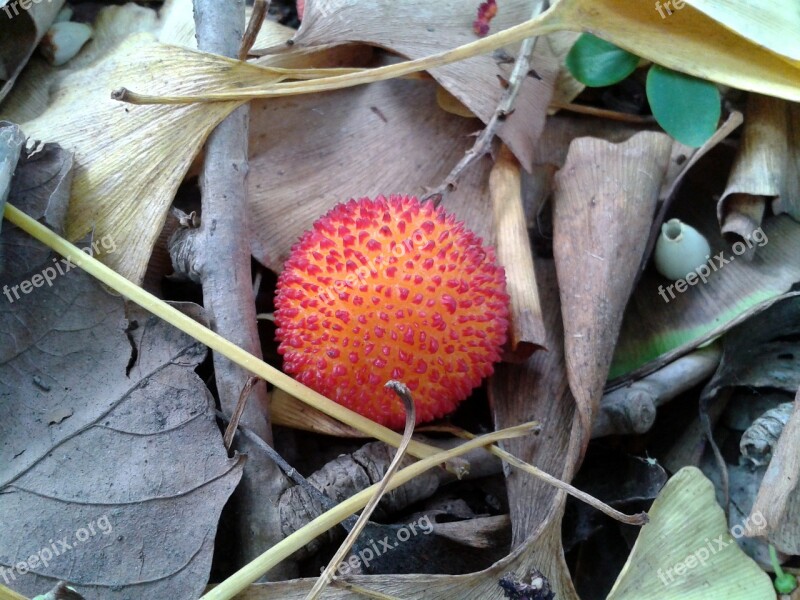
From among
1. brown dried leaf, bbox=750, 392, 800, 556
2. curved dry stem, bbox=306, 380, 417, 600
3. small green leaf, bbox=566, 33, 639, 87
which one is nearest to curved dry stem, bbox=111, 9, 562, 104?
small green leaf, bbox=566, 33, 639, 87

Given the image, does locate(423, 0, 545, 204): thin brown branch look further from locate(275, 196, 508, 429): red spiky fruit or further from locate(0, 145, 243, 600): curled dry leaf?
locate(0, 145, 243, 600): curled dry leaf

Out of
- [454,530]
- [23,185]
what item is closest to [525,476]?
[454,530]

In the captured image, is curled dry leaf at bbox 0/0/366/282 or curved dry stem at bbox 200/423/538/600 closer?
curved dry stem at bbox 200/423/538/600

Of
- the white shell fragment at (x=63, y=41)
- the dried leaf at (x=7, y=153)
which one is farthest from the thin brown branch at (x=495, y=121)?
the white shell fragment at (x=63, y=41)

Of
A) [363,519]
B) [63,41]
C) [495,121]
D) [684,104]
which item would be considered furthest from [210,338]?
[684,104]

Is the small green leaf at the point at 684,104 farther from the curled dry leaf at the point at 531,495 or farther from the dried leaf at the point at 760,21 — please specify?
the curled dry leaf at the point at 531,495
